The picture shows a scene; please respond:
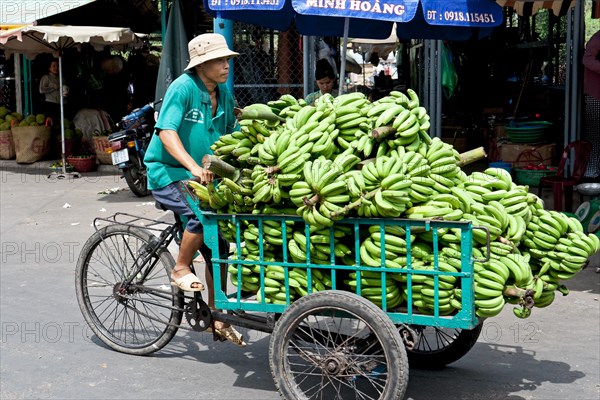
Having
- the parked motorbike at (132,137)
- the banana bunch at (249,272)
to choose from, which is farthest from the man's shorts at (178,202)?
the parked motorbike at (132,137)

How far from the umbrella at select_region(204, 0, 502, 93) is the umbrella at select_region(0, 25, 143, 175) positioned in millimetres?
4662

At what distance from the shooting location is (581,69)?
9633mm

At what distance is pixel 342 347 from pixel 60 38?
9929mm

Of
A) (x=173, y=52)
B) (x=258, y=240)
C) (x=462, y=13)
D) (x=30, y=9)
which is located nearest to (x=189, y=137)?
(x=258, y=240)

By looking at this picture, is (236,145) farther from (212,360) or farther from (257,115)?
(212,360)

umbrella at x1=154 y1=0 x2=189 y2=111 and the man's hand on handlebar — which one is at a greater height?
umbrella at x1=154 y1=0 x2=189 y2=111

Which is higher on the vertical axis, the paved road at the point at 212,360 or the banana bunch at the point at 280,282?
the banana bunch at the point at 280,282

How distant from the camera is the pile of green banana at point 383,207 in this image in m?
3.86

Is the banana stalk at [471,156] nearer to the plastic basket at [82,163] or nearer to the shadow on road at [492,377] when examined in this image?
the shadow on road at [492,377]

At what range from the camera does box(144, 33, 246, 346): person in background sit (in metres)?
4.75

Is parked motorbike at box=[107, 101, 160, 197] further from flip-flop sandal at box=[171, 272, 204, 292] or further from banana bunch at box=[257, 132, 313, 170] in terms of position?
banana bunch at box=[257, 132, 313, 170]

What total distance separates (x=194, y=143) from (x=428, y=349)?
1.88m

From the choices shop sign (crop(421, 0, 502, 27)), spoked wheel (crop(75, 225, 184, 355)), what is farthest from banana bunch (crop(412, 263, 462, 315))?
shop sign (crop(421, 0, 502, 27))

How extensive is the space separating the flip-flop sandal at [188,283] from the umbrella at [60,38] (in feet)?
27.1
